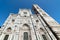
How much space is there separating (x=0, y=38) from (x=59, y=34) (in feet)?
31.9

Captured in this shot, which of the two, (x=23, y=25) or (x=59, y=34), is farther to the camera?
(x=23, y=25)

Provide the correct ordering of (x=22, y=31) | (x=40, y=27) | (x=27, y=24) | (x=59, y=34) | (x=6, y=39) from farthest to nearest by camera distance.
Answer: (x=27, y=24), (x=40, y=27), (x=22, y=31), (x=6, y=39), (x=59, y=34)

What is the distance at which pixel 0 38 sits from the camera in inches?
447

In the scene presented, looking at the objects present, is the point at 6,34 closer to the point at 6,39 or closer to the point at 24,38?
the point at 6,39

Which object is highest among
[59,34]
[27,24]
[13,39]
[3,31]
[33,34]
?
[27,24]

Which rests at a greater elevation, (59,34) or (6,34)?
(6,34)

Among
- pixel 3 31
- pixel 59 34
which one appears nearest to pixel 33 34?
pixel 3 31

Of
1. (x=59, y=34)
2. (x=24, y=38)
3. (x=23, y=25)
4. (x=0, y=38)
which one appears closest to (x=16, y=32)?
(x=24, y=38)

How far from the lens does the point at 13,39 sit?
10.8 metres

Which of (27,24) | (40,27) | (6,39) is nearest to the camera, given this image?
(6,39)

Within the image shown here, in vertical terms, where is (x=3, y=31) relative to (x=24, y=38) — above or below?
above

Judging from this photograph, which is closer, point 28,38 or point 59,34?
point 59,34

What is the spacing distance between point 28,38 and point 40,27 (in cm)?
361

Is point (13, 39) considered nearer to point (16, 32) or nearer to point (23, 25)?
point (16, 32)
